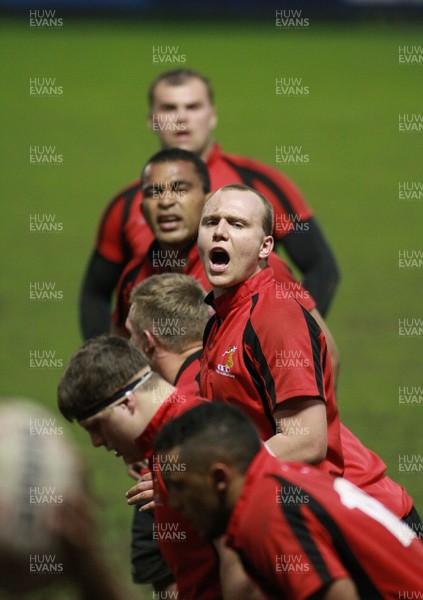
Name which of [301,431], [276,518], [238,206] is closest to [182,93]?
[238,206]

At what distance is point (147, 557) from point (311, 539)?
285 cm

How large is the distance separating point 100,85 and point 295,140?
8724 millimetres

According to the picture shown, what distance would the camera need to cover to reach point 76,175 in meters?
25.0

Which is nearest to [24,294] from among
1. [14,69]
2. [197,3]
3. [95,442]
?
[95,442]

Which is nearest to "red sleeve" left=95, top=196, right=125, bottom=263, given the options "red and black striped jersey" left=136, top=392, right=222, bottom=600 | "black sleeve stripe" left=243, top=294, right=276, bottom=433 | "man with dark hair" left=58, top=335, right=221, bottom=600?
"man with dark hair" left=58, top=335, right=221, bottom=600

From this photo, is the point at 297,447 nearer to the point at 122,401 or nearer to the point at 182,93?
the point at 122,401

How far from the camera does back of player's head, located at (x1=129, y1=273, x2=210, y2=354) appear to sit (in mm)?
5836

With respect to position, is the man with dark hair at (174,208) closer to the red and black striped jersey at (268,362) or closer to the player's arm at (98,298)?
the player's arm at (98,298)

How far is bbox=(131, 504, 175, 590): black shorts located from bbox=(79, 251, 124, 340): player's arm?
5.58ft

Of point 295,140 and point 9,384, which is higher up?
point 295,140

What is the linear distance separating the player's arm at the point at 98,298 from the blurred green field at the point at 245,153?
1268mm

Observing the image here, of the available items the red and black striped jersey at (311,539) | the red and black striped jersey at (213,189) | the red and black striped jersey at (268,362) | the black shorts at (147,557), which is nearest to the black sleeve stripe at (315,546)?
the red and black striped jersey at (311,539)

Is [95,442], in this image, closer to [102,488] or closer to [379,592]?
[379,592]

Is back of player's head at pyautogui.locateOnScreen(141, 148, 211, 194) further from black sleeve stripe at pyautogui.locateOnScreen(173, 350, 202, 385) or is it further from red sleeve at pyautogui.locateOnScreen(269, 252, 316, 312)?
black sleeve stripe at pyautogui.locateOnScreen(173, 350, 202, 385)
